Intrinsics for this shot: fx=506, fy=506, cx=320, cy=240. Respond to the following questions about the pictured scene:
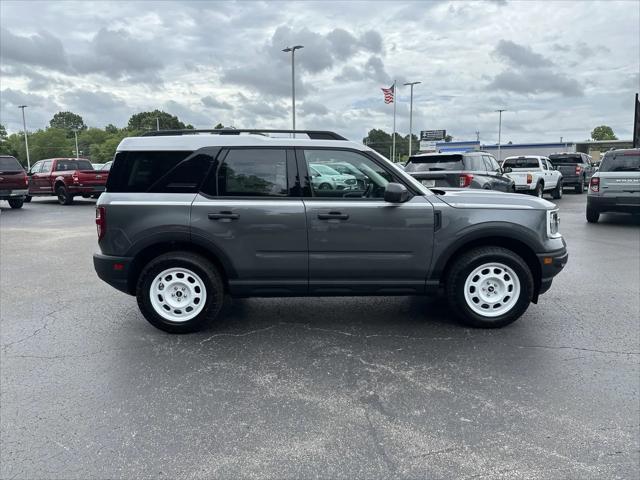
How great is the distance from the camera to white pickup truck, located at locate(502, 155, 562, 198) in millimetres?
18592

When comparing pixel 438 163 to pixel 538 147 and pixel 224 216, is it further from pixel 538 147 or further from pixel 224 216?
pixel 538 147

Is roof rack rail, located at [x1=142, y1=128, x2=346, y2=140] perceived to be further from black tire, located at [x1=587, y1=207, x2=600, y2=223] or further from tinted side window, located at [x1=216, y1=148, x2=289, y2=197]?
black tire, located at [x1=587, y1=207, x2=600, y2=223]

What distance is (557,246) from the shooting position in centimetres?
490

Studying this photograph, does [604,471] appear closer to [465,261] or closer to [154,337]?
[465,261]

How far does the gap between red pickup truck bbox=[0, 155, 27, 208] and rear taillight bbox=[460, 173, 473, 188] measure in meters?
14.9

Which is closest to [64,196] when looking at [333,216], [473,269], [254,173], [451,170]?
[451,170]

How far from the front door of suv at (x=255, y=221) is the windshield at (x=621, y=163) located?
10141 millimetres

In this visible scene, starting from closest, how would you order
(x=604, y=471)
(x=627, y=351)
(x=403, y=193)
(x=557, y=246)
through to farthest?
(x=604, y=471) < (x=627, y=351) < (x=403, y=193) < (x=557, y=246)

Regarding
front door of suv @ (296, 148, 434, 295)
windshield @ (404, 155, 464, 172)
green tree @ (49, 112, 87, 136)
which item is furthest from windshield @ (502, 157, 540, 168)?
green tree @ (49, 112, 87, 136)

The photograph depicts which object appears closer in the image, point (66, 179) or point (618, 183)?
point (618, 183)

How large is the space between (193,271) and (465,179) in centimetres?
867

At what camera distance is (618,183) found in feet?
38.5

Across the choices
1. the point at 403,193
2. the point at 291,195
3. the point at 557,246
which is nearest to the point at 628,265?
the point at 557,246

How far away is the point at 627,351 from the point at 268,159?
3518 millimetres
